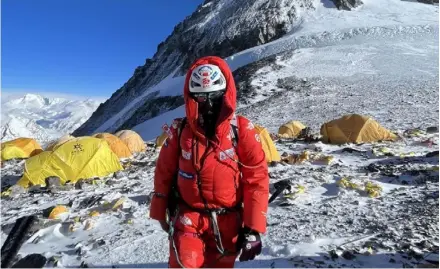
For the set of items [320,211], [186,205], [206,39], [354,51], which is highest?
[206,39]

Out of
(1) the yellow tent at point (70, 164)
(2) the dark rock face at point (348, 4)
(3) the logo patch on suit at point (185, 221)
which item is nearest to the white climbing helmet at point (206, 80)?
(3) the logo patch on suit at point (185, 221)

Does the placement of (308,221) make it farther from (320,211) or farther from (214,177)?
(214,177)

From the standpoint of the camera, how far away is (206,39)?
2854 inches

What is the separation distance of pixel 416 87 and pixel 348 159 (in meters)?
22.0

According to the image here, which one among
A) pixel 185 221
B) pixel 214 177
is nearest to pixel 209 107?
pixel 214 177

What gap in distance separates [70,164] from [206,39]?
61555 mm

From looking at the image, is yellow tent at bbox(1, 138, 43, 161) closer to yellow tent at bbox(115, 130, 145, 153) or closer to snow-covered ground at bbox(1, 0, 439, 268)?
snow-covered ground at bbox(1, 0, 439, 268)

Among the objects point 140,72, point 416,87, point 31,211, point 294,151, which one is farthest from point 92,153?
point 140,72

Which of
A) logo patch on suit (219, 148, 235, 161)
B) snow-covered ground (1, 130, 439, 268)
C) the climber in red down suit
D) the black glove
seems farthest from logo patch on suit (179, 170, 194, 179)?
snow-covered ground (1, 130, 439, 268)

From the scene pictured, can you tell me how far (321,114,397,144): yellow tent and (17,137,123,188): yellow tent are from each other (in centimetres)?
911

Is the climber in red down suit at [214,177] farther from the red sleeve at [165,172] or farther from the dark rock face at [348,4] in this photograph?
the dark rock face at [348,4]

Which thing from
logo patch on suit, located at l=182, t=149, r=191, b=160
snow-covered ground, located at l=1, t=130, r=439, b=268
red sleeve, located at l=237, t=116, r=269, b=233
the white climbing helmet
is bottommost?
snow-covered ground, located at l=1, t=130, r=439, b=268

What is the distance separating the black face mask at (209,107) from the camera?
398 centimetres

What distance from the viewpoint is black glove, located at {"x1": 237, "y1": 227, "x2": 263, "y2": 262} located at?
3.74 m
